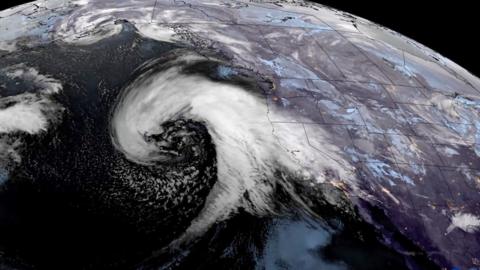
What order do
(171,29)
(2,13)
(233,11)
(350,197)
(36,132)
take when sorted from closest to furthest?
1. (350,197)
2. (36,132)
3. (171,29)
4. (233,11)
5. (2,13)

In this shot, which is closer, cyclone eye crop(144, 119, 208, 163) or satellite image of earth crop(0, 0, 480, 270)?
satellite image of earth crop(0, 0, 480, 270)

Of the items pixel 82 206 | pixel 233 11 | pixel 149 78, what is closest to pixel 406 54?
pixel 233 11

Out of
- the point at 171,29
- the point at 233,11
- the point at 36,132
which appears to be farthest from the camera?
the point at 233,11

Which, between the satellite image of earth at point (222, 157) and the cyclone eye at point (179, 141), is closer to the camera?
the satellite image of earth at point (222, 157)

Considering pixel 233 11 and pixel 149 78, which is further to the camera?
pixel 233 11

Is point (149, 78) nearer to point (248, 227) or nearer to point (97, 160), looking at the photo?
point (97, 160)

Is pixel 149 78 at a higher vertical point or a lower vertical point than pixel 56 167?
higher

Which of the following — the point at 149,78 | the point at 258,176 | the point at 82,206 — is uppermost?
the point at 149,78
